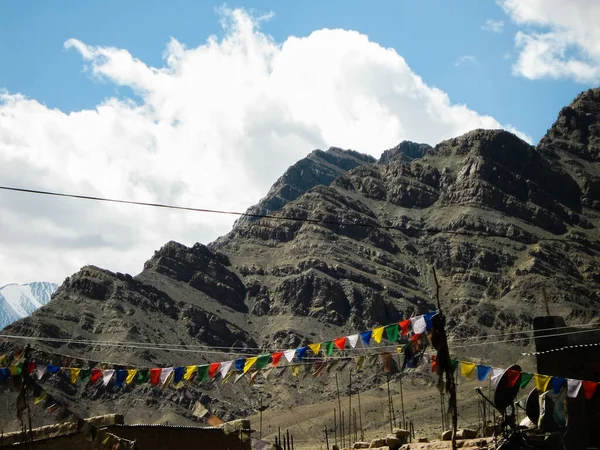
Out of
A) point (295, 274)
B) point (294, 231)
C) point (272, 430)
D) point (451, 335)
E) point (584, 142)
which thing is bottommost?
point (272, 430)

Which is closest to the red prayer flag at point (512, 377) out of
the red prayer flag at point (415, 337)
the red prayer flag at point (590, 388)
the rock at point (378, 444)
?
the red prayer flag at point (590, 388)

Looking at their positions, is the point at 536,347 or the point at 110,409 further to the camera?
the point at 110,409

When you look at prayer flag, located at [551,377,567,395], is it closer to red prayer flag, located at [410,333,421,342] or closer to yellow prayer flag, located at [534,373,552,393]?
yellow prayer flag, located at [534,373,552,393]

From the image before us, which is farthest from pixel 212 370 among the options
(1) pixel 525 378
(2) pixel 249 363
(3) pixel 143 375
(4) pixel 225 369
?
(1) pixel 525 378

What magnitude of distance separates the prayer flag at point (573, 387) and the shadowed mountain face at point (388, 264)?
91.8 metres

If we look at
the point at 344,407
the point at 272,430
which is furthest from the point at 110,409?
the point at 344,407


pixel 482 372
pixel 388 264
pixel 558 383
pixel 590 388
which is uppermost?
pixel 388 264

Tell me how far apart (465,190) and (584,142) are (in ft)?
98.8

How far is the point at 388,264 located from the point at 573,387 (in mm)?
130300

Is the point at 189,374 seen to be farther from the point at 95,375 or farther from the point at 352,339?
the point at 352,339

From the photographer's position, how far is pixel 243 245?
164625 mm

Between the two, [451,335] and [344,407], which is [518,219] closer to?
[451,335]

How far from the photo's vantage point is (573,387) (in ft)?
55.7

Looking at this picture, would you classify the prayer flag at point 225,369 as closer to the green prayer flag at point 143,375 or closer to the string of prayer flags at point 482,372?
the green prayer flag at point 143,375
